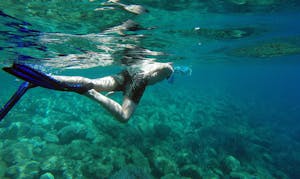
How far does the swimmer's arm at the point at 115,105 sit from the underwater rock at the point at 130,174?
3643mm

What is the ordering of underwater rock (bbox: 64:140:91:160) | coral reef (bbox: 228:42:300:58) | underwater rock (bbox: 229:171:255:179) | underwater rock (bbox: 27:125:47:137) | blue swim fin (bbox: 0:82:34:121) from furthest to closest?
coral reef (bbox: 228:42:300:58) → underwater rock (bbox: 27:125:47:137) → underwater rock (bbox: 229:171:255:179) → underwater rock (bbox: 64:140:91:160) → blue swim fin (bbox: 0:82:34:121)

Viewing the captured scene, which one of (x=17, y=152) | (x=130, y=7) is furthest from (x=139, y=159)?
(x=130, y=7)

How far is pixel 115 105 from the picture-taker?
18.1ft

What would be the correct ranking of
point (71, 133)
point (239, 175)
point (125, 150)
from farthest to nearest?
point (71, 133), point (125, 150), point (239, 175)

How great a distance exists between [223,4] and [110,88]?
20.1ft

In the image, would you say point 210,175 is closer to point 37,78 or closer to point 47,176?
point 47,176

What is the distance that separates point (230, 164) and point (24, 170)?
10.7 m

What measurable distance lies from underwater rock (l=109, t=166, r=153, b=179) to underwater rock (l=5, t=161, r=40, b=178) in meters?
3.51

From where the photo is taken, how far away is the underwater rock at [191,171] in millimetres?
10227

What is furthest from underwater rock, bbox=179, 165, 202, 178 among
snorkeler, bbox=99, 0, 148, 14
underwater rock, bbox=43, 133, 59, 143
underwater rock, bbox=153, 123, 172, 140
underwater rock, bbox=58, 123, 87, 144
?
snorkeler, bbox=99, 0, 148, 14

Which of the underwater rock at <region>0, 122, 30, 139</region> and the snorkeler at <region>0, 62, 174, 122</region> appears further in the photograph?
the underwater rock at <region>0, 122, 30, 139</region>

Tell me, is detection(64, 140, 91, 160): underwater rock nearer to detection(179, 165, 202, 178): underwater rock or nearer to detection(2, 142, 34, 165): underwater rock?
detection(2, 142, 34, 165): underwater rock

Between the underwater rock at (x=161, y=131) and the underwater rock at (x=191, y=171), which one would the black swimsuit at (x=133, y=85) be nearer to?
the underwater rock at (x=191, y=171)

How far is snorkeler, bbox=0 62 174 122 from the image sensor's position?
4115 millimetres
